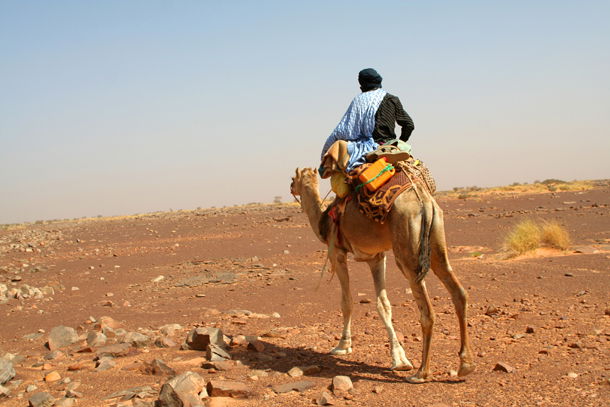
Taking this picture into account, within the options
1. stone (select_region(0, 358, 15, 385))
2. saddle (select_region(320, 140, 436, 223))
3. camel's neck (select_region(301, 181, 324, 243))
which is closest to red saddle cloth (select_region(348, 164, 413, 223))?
saddle (select_region(320, 140, 436, 223))

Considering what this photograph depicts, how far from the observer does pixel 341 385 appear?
18.6 feet

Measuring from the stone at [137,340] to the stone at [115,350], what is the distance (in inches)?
4.8

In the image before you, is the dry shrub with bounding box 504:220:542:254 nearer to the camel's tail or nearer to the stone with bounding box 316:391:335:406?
the camel's tail

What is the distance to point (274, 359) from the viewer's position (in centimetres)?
711

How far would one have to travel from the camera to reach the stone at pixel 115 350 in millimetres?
7463

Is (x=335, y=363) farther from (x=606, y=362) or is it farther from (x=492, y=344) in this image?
(x=606, y=362)

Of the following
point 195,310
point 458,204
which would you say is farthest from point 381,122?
point 458,204

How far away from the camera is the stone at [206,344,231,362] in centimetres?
→ 693

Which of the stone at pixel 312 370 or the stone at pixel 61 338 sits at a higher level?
the stone at pixel 61 338

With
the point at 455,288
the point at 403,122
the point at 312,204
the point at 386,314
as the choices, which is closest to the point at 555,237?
the point at 312,204

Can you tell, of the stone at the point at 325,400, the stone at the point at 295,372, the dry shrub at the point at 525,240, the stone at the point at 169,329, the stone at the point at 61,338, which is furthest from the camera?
the dry shrub at the point at 525,240

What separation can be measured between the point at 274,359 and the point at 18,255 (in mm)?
21720

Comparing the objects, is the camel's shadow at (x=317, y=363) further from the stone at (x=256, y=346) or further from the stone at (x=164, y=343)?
the stone at (x=164, y=343)

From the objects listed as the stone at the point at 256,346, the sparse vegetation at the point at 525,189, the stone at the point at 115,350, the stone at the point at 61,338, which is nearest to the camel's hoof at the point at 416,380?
the stone at the point at 256,346
